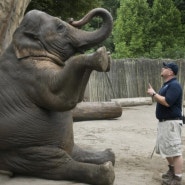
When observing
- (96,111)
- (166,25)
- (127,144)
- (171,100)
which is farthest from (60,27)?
(166,25)

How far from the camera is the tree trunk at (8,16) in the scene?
5.97 m

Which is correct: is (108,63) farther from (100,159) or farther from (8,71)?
(100,159)

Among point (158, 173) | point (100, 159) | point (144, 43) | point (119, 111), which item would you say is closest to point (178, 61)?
point (119, 111)

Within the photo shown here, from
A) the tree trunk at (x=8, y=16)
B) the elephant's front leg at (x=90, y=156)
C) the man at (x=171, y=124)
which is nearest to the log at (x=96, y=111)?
the tree trunk at (x=8, y=16)

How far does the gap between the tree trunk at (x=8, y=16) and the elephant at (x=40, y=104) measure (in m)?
2.04

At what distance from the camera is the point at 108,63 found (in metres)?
3.48

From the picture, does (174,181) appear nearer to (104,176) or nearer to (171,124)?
(171,124)

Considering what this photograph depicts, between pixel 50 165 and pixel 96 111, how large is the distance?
26.9 ft

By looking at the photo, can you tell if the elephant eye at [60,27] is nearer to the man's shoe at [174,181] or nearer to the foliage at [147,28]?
the man's shoe at [174,181]

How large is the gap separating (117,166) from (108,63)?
319 cm

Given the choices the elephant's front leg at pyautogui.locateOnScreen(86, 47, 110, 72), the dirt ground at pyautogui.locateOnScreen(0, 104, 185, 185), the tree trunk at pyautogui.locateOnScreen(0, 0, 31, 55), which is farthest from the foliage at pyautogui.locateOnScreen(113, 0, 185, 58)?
the elephant's front leg at pyautogui.locateOnScreen(86, 47, 110, 72)

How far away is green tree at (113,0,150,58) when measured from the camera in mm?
25866

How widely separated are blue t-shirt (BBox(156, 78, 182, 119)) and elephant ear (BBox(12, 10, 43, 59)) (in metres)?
2.23

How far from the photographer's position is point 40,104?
151 inches
